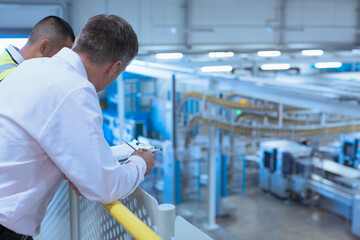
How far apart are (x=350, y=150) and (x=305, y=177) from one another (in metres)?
1.04

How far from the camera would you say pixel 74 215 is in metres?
1.61

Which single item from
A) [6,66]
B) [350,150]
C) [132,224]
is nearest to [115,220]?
[132,224]

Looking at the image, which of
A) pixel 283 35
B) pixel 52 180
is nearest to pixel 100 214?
pixel 52 180

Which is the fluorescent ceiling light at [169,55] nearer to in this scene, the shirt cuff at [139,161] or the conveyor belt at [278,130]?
the conveyor belt at [278,130]

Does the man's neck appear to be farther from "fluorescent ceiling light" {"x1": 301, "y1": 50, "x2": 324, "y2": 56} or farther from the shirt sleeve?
"fluorescent ceiling light" {"x1": 301, "y1": 50, "x2": 324, "y2": 56}

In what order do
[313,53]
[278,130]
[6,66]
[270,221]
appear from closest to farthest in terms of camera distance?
[6,66], [278,130], [270,221], [313,53]

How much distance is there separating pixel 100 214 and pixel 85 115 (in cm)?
51

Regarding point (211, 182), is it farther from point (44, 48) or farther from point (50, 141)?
point (50, 141)

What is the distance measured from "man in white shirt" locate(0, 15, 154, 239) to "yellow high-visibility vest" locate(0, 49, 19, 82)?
59 centimetres

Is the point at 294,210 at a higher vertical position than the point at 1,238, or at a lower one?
lower

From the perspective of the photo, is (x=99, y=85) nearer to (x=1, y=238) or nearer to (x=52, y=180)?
(x=52, y=180)

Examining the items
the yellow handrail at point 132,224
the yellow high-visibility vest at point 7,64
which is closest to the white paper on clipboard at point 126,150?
the yellow handrail at point 132,224

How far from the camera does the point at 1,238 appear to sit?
1.23 m

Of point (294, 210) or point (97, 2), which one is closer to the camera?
point (294, 210)
